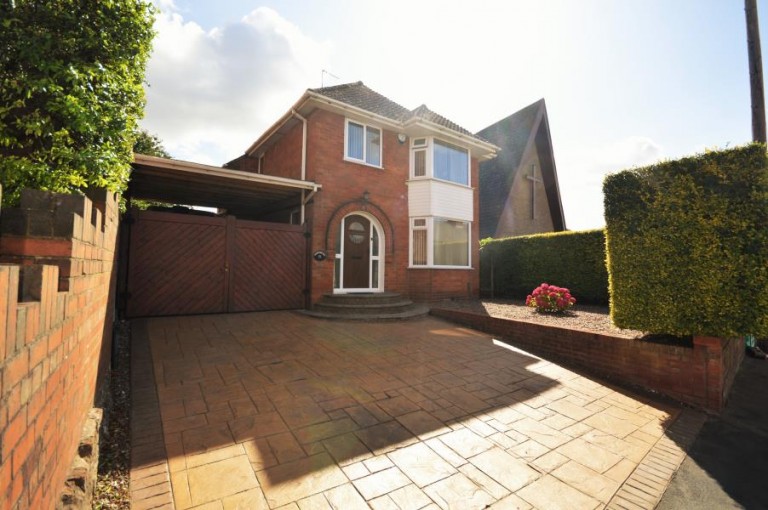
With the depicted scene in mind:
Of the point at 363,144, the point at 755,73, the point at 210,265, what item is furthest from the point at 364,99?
the point at 755,73

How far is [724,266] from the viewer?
4086 millimetres

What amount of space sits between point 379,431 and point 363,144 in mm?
8010

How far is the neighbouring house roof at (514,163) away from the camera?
15.5 meters

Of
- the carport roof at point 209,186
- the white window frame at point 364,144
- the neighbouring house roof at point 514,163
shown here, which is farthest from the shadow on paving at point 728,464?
the neighbouring house roof at point 514,163

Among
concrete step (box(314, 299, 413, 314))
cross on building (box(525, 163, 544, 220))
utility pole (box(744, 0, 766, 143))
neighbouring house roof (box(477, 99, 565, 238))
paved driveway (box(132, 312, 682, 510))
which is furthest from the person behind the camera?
cross on building (box(525, 163, 544, 220))

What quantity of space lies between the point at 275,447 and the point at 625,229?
17.0 ft

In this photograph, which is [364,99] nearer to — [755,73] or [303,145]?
[303,145]

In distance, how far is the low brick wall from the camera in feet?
13.5

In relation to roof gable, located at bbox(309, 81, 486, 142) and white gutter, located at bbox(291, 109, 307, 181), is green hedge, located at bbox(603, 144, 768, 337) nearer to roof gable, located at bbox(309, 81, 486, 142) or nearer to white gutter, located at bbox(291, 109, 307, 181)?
roof gable, located at bbox(309, 81, 486, 142)

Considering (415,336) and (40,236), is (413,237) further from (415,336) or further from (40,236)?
(40,236)

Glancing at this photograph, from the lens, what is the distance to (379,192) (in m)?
9.67

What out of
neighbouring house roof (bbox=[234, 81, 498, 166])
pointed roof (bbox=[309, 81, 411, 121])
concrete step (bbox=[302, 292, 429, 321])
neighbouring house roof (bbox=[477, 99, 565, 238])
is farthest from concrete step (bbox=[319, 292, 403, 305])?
neighbouring house roof (bbox=[477, 99, 565, 238])

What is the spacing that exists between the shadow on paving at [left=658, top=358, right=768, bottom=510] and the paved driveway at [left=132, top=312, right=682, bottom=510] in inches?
5.4

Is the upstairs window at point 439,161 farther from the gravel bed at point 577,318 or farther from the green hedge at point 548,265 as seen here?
the gravel bed at point 577,318
